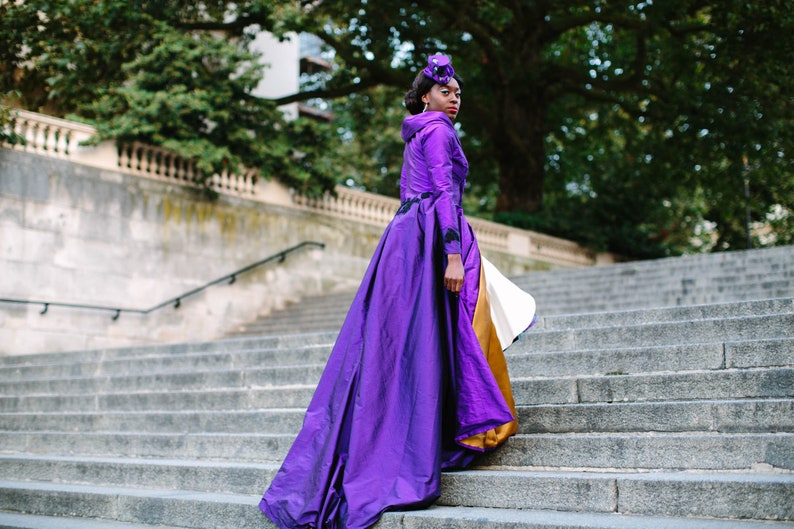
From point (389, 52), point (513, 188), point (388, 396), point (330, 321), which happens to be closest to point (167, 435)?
point (388, 396)

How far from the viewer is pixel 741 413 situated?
13.1ft

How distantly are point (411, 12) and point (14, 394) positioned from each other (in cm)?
994

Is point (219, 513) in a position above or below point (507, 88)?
below

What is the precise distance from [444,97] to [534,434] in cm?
184

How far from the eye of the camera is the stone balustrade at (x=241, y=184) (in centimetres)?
1262

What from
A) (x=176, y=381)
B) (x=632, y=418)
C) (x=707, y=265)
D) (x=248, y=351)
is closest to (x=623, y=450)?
(x=632, y=418)

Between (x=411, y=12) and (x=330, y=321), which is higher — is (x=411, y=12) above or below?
above

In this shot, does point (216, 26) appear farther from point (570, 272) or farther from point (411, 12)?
point (570, 272)

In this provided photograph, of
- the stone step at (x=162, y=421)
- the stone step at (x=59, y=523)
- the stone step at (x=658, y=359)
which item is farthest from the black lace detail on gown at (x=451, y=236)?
the stone step at (x=59, y=523)

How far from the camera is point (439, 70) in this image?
4250 mm

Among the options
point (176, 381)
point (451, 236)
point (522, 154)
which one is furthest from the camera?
point (522, 154)

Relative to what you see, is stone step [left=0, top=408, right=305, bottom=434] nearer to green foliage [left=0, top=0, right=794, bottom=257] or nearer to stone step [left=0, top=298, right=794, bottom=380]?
stone step [left=0, top=298, right=794, bottom=380]

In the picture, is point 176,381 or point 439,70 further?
point 176,381

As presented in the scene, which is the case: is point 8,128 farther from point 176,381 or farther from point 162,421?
point 162,421
